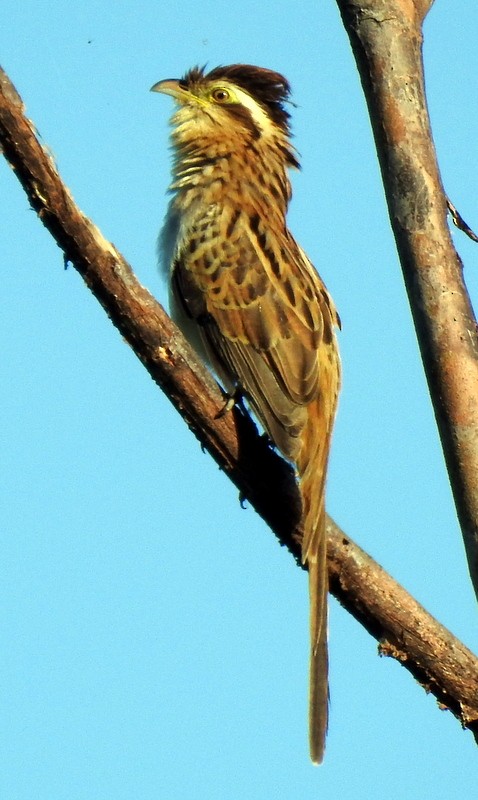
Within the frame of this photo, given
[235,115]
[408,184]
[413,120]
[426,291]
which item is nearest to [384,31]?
[413,120]

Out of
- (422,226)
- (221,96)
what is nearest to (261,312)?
(422,226)

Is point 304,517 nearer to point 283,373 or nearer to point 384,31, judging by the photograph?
point 283,373

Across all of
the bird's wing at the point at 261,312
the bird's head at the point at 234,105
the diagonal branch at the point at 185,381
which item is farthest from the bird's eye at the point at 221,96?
the diagonal branch at the point at 185,381

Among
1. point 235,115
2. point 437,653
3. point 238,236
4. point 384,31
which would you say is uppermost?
point 235,115

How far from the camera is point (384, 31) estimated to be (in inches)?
172

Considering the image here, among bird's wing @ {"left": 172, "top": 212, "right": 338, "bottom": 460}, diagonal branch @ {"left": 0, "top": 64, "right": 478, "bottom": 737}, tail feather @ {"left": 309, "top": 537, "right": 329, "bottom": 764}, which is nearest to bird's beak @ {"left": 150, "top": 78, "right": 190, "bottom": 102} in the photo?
bird's wing @ {"left": 172, "top": 212, "right": 338, "bottom": 460}

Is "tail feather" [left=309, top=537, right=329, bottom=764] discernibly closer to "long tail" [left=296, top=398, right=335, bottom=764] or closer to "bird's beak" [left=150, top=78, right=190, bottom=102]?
"long tail" [left=296, top=398, right=335, bottom=764]

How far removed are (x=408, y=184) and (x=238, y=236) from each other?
1674 mm

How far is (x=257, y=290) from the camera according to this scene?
5.48 meters

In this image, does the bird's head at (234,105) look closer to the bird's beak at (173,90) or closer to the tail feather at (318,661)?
the bird's beak at (173,90)

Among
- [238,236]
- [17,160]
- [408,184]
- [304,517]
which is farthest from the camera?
[238,236]

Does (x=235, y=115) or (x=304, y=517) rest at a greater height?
(x=235, y=115)

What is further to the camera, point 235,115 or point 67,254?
point 235,115

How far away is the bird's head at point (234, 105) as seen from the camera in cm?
659
